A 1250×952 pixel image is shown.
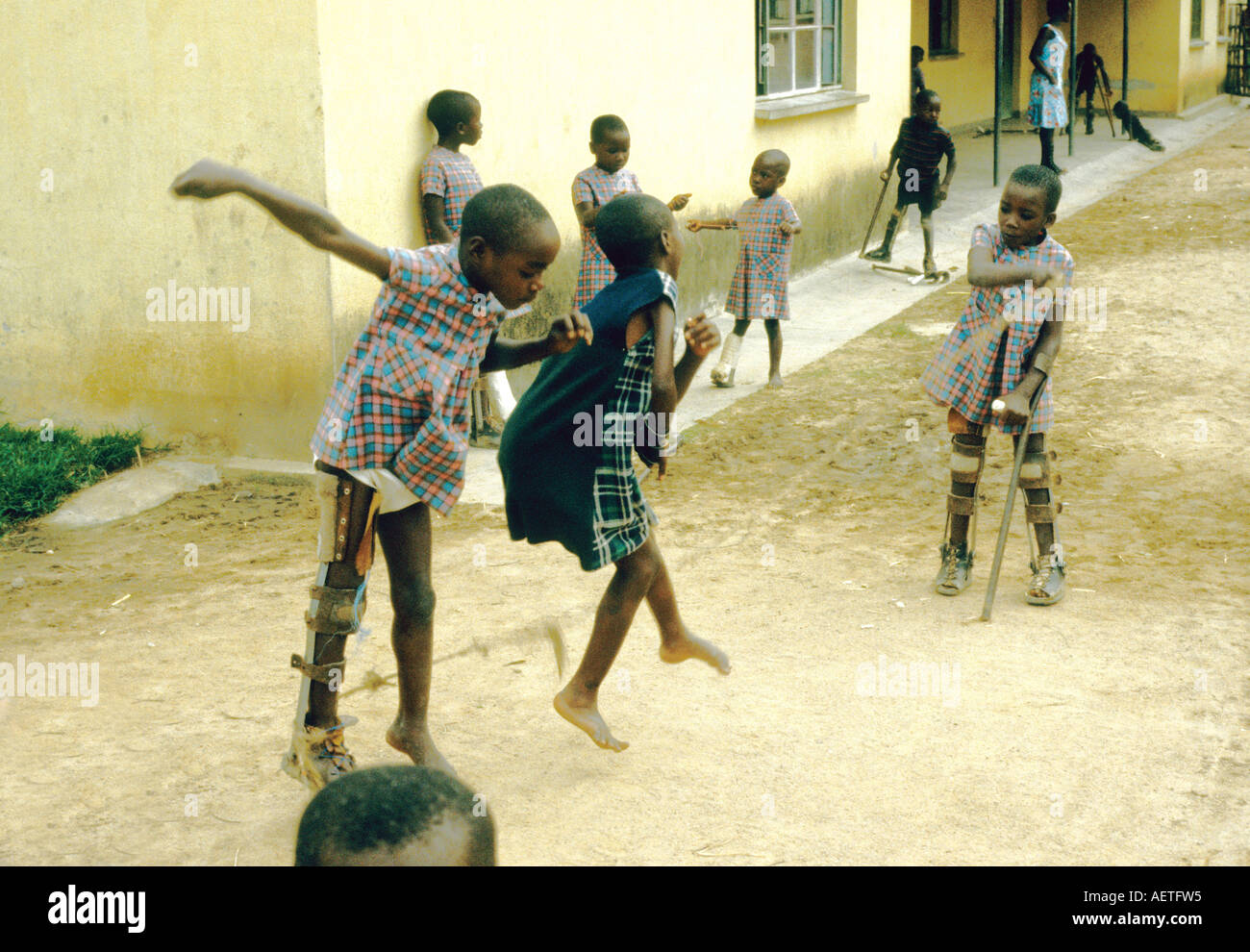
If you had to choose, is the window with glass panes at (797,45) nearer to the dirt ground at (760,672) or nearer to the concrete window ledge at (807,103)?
the concrete window ledge at (807,103)

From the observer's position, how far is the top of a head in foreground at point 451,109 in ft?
20.8

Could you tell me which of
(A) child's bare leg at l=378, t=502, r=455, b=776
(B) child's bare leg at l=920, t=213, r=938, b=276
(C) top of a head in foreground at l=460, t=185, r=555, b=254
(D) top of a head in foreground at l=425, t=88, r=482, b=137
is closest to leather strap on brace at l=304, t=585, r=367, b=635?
(A) child's bare leg at l=378, t=502, r=455, b=776

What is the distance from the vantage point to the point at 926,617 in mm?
4516

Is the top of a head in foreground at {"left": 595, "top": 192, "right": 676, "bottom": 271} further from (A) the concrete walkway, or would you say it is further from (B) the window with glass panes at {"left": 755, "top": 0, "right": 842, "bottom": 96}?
(B) the window with glass panes at {"left": 755, "top": 0, "right": 842, "bottom": 96}

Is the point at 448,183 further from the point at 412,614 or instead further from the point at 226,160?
the point at 412,614

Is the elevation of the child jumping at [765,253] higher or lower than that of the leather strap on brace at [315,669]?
higher

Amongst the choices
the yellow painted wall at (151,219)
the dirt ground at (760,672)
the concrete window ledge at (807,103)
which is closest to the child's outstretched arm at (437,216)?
the yellow painted wall at (151,219)

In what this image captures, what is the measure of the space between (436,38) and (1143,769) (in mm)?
4815

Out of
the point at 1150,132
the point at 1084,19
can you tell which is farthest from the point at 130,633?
the point at 1084,19

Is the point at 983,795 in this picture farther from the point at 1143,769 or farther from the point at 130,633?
the point at 130,633

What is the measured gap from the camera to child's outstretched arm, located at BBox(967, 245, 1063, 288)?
4367 mm

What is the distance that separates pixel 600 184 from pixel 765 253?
1305 millimetres

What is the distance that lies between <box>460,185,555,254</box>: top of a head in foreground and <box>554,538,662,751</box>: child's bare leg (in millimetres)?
880

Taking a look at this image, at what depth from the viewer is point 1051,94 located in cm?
1335
